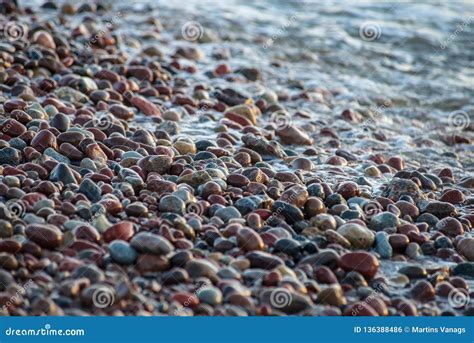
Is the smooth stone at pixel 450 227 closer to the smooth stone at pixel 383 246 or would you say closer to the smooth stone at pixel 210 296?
the smooth stone at pixel 383 246

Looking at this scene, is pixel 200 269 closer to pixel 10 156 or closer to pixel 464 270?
pixel 464 270

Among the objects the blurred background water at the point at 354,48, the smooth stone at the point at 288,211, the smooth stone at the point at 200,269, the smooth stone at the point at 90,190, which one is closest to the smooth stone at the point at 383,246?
the smooth stone at the point at 288,211

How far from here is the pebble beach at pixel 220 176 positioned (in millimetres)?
3945

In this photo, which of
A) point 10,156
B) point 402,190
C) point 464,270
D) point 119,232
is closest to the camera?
point 119,232

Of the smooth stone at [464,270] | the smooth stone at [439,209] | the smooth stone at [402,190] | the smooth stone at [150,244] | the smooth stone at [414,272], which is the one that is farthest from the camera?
the smooth stone at [402,190]

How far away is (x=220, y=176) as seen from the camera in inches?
205

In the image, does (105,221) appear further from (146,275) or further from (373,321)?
(373,321)

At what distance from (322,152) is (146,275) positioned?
115 inches

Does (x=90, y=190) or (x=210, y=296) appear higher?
(x=90, y=190)

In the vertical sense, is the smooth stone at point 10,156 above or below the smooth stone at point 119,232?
above

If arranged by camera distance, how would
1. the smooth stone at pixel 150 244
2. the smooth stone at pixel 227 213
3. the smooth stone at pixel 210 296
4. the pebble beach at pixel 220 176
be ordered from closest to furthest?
the smooth stone at pixel 210 296, the pebble beach at pixel 220 176, the smooth stone at pixel 150 244, the smooth stone at pixel 227 213

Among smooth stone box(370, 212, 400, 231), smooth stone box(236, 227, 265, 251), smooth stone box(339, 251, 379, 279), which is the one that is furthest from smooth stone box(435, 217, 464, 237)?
smooth stone box(236, 227, 265, 251)

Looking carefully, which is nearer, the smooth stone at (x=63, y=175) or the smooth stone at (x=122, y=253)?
the smooth stone at (x=122, y=253)

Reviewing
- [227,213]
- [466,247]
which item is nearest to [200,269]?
[227,213]
